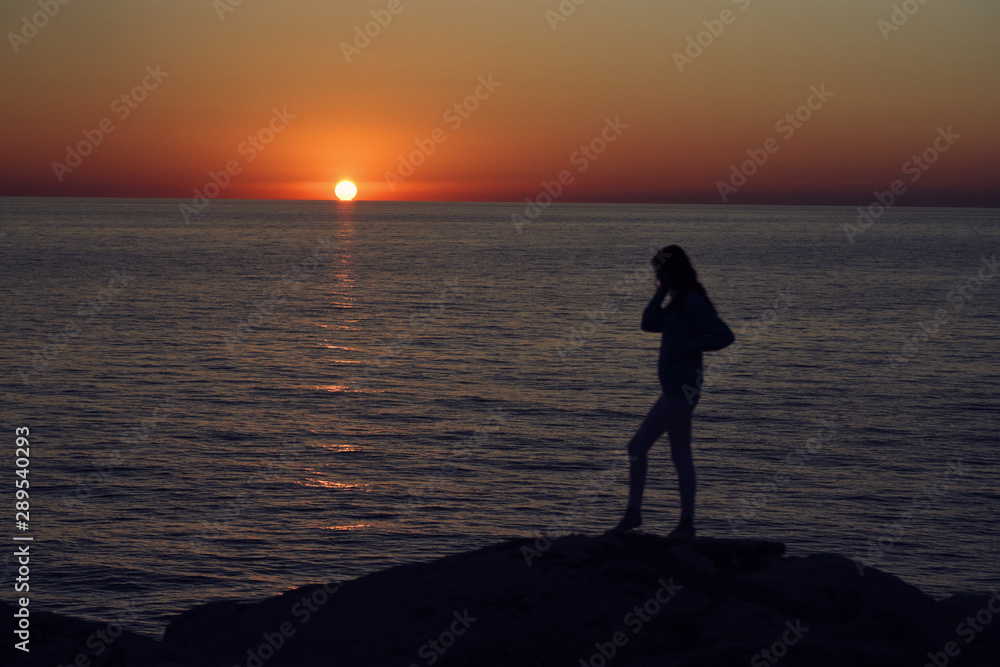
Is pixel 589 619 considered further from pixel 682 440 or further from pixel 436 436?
pixel 436 436

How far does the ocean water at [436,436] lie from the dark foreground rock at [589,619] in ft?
37.3

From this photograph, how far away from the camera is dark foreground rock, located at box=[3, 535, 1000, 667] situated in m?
6.72

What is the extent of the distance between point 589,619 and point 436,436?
2533 cm

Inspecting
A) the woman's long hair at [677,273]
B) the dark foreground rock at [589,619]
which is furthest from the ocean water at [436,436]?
the woman's long hair at [677,273]

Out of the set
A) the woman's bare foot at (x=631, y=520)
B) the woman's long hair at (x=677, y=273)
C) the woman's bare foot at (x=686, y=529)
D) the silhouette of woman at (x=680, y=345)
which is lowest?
A: the woman's bare foot at (x=686, y=529)

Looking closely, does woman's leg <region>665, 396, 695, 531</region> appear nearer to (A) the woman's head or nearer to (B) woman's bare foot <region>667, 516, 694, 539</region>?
(B) woman's bare foot <region>667, 516, 694, 539</region>

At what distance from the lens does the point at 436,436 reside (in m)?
32.1

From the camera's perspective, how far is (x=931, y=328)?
198 ft

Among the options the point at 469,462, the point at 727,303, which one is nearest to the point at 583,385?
the point at 469,462

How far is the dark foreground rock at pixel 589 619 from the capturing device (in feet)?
22.1

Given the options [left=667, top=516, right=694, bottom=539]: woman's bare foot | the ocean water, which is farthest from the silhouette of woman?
the ocean water

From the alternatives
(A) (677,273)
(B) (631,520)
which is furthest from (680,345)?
(B) (631,520)

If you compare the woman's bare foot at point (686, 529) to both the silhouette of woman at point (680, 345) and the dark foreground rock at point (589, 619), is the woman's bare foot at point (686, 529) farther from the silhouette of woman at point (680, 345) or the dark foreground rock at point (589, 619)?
the silhouette of woman at point (680, 345)

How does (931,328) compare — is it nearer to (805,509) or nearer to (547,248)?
(805,509)
